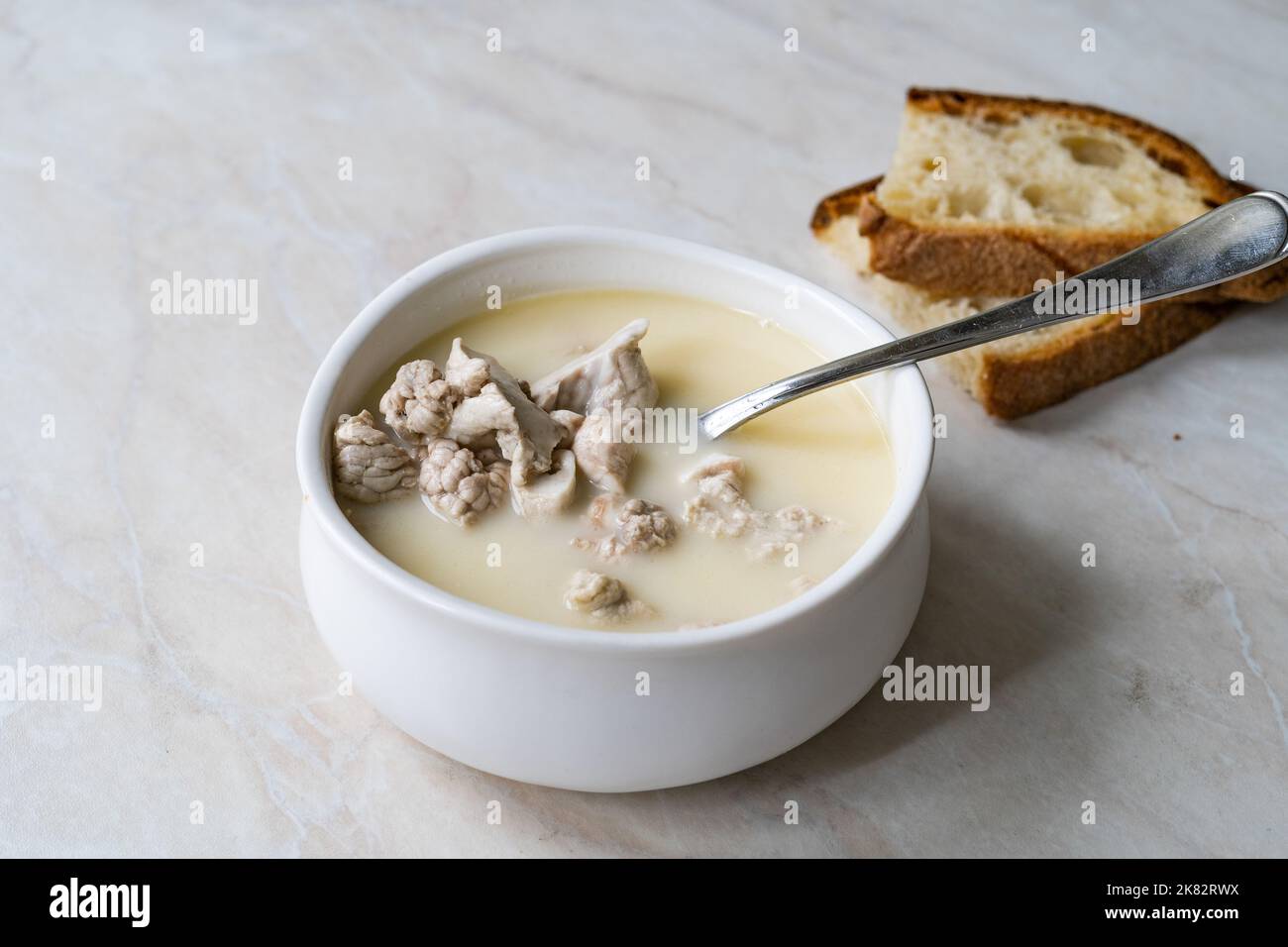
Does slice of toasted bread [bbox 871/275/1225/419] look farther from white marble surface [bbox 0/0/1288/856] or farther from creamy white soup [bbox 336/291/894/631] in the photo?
creamy white soup [bbox 336/291/894/631]

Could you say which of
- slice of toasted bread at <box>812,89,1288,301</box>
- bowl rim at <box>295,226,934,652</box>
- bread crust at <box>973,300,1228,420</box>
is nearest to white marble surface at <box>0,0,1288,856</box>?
bread crust at <box>973,300,1228,420</box>

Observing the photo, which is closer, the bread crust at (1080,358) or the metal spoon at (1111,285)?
the metal spoon at (1111,285)

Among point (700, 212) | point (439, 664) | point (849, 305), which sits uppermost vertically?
point (700, 212)

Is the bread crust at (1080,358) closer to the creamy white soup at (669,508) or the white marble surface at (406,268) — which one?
the white marble surface at (406,268)

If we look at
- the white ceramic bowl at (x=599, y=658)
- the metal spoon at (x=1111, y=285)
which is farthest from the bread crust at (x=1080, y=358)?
the white ceramic bowl at (x=599, y=658)

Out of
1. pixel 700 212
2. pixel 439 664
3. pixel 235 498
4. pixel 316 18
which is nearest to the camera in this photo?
pixel 439 664
